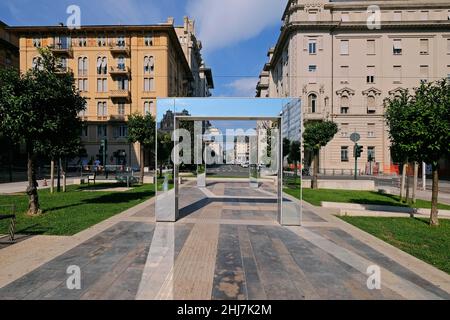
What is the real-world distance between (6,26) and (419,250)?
60.4 meters

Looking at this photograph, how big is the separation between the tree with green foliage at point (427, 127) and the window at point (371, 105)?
3465 centimetres

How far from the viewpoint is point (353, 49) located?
129 feet

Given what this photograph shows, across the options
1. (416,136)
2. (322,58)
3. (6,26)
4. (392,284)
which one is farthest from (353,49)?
(6,26)

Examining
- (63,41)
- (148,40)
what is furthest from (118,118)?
(63,41)

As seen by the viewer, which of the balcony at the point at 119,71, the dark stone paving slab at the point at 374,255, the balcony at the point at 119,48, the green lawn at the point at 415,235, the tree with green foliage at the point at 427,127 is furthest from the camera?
the balcony at the point at 119,71

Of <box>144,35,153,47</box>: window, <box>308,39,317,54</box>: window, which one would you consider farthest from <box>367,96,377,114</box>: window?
<box>144,35,153,47</box>: window

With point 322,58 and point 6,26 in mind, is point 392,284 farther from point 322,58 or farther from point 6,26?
point 6,26

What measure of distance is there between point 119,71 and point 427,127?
140 ft

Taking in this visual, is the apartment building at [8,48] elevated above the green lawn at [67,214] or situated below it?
above

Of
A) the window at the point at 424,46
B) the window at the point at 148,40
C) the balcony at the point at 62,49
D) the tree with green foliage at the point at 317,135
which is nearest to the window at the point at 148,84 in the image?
the window at the point at 148,40

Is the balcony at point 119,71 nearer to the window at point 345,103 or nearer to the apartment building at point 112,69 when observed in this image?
the apartment building at point 112,69

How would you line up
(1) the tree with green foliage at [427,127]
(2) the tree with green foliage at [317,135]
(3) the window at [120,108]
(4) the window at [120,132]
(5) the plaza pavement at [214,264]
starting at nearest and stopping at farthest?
(5) the plaza pavement at [214,264] < (1) the tree with green foliage at [427,127] < (2) the tree with green foliage at [317,135] < (3) the window at [120,108] < (4) the window at [120,132]

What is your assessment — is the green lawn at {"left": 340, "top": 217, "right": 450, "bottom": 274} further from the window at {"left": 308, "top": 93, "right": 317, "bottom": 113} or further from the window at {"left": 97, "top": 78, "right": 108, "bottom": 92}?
the window at {"left": 97, "top": 78, "right": 108, "bottom": 92}

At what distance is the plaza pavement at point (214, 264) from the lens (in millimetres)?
3934
